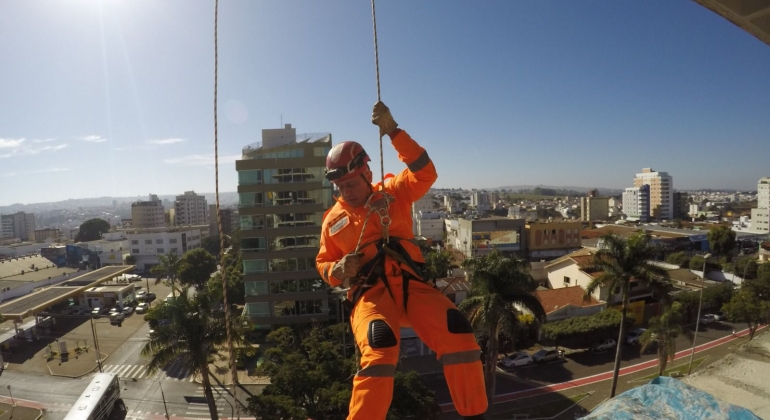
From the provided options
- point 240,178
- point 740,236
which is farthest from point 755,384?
point 740,236

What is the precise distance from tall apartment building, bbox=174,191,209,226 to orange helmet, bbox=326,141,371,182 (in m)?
130

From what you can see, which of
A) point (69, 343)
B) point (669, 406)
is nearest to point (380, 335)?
point (669, 406)

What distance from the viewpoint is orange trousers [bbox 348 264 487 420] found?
2.87 m

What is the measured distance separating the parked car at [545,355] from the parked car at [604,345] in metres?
2.76

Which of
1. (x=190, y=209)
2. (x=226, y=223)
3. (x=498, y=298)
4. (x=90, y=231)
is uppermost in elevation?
(x=190, y=209)

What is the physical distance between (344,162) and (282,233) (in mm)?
23608

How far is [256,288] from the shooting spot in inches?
1040

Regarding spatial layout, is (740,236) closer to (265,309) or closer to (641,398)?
(265,309)

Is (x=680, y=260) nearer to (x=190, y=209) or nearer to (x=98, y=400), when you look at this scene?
(x=98, y=400)

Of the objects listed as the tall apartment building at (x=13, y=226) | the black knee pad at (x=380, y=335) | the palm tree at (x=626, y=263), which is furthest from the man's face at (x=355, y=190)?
the tall apartment building at (x=13, y=226)

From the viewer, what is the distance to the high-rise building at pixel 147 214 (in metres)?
113

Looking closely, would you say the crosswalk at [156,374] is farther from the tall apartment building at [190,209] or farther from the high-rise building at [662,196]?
the high-rise building at [662,196]

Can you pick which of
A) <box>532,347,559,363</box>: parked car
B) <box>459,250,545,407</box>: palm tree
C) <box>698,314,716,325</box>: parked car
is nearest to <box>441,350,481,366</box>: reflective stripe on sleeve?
<box>459,250,545,407</box>: palm tree

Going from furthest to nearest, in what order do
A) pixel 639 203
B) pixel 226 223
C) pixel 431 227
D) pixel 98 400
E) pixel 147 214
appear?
pixel 639 203 < pixel 147 214 < pixel 226 223 < pixel 431 227 < pixel 98 400
